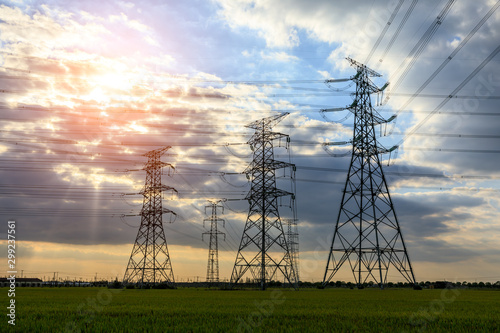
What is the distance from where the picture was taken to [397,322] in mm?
19516

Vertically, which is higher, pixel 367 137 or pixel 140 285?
pixel 367 137

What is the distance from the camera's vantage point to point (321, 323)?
18703 mm

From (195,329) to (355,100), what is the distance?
46.7 metres

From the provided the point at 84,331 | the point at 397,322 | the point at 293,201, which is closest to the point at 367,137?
the point at 293,201

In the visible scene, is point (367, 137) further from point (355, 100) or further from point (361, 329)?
point (361, 329)

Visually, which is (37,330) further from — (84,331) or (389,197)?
(389,197)

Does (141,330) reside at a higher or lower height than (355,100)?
lower

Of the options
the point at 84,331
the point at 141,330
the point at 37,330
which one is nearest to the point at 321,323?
the point at 141,330

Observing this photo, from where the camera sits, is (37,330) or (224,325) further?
(224,325)

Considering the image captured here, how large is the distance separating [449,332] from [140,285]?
6199 centimetres

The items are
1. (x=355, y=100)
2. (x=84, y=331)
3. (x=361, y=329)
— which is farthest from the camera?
(x=355, y=100)

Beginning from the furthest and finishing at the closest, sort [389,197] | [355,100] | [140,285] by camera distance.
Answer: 1. [140,285]
2. [355,100]
3. [389,197]

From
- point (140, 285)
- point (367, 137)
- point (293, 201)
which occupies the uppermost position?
point (367, 137)

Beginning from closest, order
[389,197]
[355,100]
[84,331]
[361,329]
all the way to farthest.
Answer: [84,331] → [361,329] → [389,197] → [355,100]
